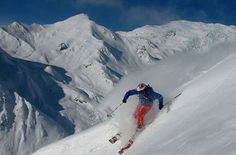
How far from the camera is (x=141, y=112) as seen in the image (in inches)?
968

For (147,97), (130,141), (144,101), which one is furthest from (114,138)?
(147,97)

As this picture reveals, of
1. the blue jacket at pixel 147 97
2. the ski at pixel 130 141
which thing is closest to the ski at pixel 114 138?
the ski at pixel 130 141

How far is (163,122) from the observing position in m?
23.2

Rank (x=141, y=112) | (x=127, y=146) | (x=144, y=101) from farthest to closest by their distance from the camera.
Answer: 1. (x=144, y=101)
2. (x=141, y=112)
3. (x=127, y=146)

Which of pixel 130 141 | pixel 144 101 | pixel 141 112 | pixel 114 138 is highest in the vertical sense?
pixel 144 101

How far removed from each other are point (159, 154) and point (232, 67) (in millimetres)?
8739

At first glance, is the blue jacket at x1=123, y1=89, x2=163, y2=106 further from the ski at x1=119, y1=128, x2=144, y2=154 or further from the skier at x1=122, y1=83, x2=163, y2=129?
the ski at x1=119, y1=128, x2=144, y2=154

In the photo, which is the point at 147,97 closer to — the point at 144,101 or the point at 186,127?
the point at 144,101

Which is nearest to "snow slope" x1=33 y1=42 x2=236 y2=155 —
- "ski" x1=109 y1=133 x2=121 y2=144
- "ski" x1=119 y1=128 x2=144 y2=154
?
"ski" x1=109 y1=133 x2=121 y2=144

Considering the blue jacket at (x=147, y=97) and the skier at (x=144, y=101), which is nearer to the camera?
the skier at (x=144, y=101)

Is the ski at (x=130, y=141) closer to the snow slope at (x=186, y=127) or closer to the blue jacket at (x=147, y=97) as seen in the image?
the snow slope at (x=186, y=127)

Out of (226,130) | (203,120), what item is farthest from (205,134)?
(203,120)

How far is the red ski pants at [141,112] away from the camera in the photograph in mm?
24344

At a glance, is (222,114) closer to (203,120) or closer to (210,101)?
(203,120)
